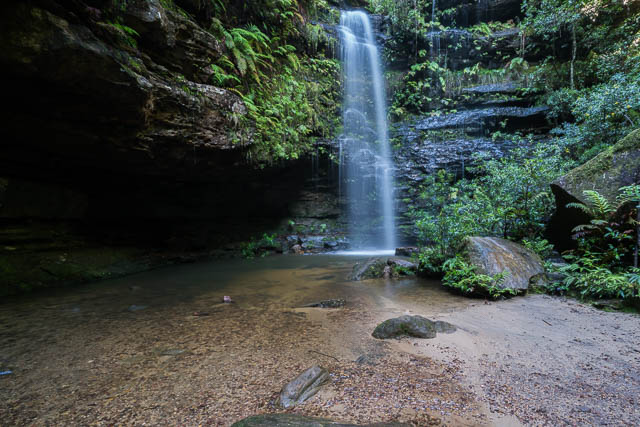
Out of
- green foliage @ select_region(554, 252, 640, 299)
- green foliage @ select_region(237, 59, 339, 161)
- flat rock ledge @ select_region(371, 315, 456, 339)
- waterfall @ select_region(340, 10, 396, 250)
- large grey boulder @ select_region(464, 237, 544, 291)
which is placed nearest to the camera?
flat rock ledge @ select_region(371, 315, 456, 339)

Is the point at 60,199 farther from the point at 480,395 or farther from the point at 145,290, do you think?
the point at 480,395

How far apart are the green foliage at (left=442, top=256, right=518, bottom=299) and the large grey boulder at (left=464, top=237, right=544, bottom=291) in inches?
3.1

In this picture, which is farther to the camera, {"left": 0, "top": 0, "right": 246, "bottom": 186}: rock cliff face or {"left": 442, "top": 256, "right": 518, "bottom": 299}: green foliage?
{"left": 442, "top": 256, "right": 518, "bottom": 299}: green foliage

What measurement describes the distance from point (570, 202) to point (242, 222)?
446 inches

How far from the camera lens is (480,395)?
1790 mm

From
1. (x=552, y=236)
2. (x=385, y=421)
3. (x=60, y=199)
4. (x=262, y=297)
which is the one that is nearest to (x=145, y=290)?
(x=262, y=297)

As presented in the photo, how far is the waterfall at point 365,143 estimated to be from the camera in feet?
46.0

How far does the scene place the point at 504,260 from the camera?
14.7ft

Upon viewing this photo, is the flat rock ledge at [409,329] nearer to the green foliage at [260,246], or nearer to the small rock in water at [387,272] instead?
the small rock in water at [387,272]

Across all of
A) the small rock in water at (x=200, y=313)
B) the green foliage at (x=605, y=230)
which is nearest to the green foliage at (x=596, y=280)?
the green foliage at (x=605, y=230)

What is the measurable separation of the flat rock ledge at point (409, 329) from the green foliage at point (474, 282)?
1588 mm

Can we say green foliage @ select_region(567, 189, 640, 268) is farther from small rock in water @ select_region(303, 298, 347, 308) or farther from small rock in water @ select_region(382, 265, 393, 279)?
small rock in water @ select_region(303, 298, 347, 308)

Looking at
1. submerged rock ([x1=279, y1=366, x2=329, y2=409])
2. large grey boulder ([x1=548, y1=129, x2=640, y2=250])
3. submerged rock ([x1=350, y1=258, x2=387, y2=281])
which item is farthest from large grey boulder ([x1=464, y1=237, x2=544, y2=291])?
submerged rock ([x1=279, y1=366, x2=329, y2=409])

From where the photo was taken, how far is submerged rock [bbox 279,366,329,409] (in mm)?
1792
